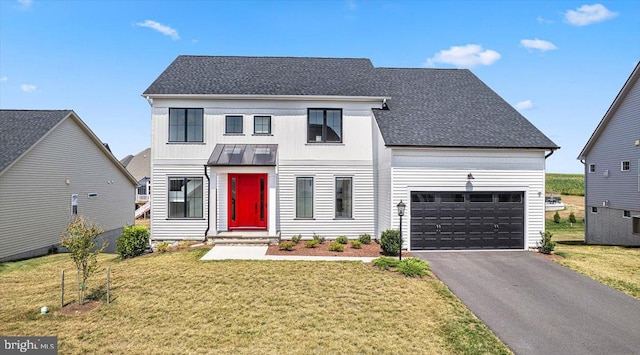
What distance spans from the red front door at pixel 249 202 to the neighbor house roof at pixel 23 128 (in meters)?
9.25

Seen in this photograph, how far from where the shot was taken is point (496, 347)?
6535 millimetres

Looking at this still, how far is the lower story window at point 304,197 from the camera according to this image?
607 inches

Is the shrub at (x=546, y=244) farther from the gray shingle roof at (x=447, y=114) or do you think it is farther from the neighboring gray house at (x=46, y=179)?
the neighboring gray house at (x=46, y=179)

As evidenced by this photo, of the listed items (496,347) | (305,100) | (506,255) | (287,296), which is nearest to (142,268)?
(287,296)

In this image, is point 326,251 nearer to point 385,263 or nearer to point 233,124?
point 385,263

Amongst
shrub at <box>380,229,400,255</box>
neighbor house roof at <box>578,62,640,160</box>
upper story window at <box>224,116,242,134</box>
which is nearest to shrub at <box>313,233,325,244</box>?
shrub at <box>380,229,400,255</box>

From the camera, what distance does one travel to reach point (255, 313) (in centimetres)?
768

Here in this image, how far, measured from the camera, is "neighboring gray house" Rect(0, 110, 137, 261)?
14383 millimetres

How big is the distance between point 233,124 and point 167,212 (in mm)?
4907

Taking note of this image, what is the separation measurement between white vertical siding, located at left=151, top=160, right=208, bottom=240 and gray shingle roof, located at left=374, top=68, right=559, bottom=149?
8391 mm

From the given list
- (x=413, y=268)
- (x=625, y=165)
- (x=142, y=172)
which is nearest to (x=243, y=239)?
(x=413, y=268)

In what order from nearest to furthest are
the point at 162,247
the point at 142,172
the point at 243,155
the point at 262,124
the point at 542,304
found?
the point at 542,304 → the point at 162,247 → the point at 243,155 → the point at 262,124 → the point at 142,172

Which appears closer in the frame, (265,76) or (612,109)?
(265,76)

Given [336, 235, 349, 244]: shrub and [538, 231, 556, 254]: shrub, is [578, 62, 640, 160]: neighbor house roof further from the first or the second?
[336, 235, 349, 244]: shrub
